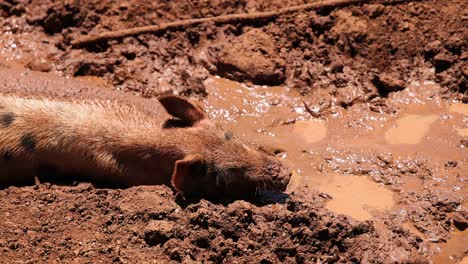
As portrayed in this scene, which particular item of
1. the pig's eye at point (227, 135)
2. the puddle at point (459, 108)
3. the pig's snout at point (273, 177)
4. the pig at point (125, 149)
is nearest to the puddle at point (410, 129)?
the puddle at point (459, 108)

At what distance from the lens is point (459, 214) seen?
6773 mm

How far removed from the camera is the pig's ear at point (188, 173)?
20.6 feet

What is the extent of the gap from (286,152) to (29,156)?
259 cm

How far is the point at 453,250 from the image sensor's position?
6.47 metres

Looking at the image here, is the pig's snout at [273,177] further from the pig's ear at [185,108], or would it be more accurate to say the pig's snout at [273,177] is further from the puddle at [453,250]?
the puddle at [453,250]

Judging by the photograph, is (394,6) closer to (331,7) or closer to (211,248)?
(331,7)

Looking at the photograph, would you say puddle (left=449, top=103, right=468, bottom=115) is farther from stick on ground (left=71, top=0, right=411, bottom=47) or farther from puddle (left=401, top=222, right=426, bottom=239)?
puddle (left=401, top=222, right=426, bottom=239)

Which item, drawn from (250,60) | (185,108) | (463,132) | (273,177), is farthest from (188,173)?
(463,132)

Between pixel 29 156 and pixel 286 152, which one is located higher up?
pixel 29 156

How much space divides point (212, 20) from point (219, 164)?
9.46ft

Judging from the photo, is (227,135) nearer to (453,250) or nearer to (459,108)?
(453,250)

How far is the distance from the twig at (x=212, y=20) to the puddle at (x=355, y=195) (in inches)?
97.4

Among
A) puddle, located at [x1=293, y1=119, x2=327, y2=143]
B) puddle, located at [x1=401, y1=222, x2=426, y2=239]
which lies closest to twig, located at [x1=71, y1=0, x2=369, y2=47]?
puddle, located at [x1=293, y1=119, x2=327, y2=143]

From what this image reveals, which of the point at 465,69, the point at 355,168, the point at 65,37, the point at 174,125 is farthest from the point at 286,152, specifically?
the point at 65,37
